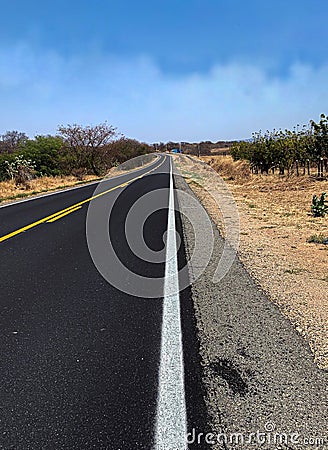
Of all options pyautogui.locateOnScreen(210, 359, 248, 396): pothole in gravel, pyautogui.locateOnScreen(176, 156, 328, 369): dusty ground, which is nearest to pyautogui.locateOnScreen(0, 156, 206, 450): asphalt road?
pyautogui.locateOnScreen(210, 359, 248, 396): pothole in gravel

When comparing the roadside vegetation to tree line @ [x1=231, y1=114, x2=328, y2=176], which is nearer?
tree line @ [x1=231, y1=114, x2=328, y2=176]

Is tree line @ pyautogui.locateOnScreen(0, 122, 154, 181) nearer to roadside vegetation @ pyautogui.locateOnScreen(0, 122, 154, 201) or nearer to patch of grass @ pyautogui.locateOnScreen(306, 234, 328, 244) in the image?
roadside vegetation @ pyautogui.locateOnScreen(0, 122, 154, 201)

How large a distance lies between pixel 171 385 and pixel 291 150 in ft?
68.4

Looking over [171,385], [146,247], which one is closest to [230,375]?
[171,385]

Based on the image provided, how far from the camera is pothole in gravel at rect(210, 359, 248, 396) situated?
2.53m

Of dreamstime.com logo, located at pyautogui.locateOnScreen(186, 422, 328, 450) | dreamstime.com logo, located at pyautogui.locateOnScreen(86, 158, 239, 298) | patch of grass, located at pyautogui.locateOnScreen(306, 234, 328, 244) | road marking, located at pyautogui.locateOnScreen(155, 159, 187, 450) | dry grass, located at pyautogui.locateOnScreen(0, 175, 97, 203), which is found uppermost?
dry grass, located at pyautogui.locateOnScreen(0, 175, 97, 203)

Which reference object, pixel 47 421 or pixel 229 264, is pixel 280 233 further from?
pixel 47 421

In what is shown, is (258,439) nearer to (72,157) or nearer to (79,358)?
(79,358)

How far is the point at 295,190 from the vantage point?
1664 centimetres

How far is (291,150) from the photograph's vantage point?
21.4 m

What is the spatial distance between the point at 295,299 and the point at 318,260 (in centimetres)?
192

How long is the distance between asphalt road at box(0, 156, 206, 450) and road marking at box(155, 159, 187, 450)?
43mm

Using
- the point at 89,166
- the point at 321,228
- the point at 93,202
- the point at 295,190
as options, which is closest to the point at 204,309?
the point at 321,228

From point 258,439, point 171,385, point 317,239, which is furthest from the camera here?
point 317,239
